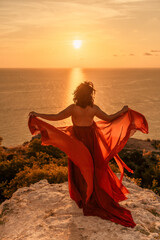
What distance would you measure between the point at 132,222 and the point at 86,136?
7.35 ft

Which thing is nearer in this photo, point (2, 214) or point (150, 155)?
point (2, 214)

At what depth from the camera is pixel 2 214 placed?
6.71 metres

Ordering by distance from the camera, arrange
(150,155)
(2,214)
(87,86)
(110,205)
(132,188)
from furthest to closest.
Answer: (150,155)
(132,188)
(2,214)
(110,205)
(87,86)

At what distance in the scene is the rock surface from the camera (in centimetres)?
545

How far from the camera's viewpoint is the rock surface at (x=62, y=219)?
545 cm

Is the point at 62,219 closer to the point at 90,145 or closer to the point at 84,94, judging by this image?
the point at 90,145

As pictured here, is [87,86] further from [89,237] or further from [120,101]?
[120,101]

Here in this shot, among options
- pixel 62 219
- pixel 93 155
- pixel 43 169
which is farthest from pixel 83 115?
pixel 43 169

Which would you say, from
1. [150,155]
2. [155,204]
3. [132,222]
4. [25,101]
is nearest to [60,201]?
[132,222]

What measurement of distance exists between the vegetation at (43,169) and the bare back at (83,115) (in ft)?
13.2

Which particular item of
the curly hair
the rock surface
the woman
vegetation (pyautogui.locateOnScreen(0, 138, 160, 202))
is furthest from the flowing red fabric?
vegetation (pyautogui.locateOnScreen(0, 138, 160, 202))

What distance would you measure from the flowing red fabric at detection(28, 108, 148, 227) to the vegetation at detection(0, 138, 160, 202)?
3268 mm

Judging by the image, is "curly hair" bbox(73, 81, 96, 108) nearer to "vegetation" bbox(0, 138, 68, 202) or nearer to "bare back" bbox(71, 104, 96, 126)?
"bare back" bbox(71, 104, 96, 126)

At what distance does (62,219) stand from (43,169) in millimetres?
4686
